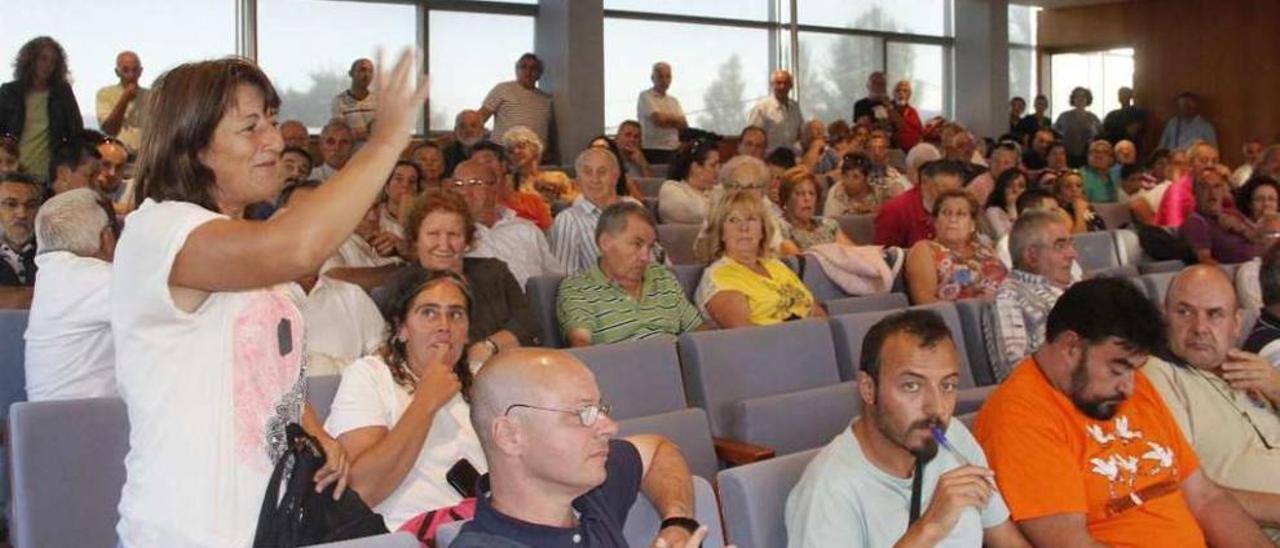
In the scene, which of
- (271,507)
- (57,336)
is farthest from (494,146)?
(271,507)

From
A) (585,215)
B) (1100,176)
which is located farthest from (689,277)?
(1100,176)

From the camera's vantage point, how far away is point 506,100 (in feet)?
30.7

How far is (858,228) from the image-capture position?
24.1ft

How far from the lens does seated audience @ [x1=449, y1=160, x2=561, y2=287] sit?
525cm

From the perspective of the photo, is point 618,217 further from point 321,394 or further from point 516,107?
point 516,107

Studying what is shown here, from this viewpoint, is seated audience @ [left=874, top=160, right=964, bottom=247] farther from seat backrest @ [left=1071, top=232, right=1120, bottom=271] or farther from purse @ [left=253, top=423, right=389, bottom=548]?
purse @ [left=253, top=423, right=389, bottom=548]

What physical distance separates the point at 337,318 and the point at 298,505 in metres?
2.26

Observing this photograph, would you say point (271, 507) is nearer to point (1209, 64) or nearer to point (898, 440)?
point (898, 440)

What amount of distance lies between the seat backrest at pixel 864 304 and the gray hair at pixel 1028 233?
0.55 m

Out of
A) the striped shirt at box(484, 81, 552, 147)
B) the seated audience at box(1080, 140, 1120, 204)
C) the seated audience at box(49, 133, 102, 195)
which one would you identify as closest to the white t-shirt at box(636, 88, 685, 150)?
the striped shirt at box(484, 81, 552, 147)

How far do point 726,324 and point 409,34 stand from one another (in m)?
5.64

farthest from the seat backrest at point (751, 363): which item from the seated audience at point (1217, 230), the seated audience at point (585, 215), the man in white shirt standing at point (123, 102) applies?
the man in white shirt standing at point (123, 102)

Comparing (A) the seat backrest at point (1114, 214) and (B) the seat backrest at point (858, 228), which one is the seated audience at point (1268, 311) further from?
(A) the seat backrest at point (1114, 214)

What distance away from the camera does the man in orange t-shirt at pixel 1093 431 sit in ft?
8.91
